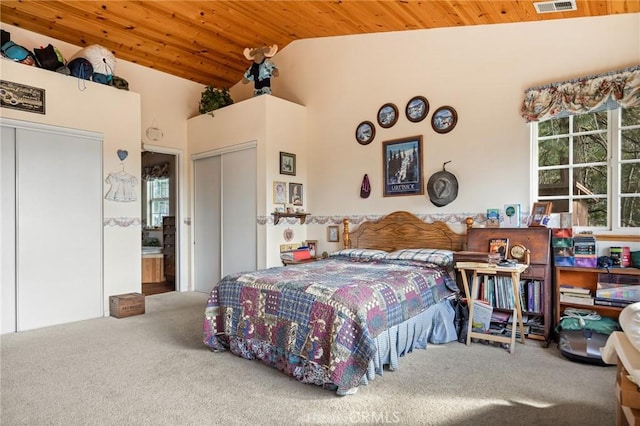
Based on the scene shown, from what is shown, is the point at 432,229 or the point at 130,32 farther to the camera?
the point at 130,32

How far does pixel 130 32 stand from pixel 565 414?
5.29 m

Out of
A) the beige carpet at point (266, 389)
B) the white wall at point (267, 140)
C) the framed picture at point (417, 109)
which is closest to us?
the beige carpet at point (266, 389)

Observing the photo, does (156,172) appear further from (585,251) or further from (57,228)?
(585,251)

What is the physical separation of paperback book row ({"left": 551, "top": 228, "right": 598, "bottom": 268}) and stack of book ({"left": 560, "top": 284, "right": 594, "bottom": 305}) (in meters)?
0.20

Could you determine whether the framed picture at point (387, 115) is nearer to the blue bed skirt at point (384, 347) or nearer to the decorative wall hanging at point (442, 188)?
the decorative wall hanging at point (442, 188)

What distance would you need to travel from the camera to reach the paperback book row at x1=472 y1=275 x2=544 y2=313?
311cm

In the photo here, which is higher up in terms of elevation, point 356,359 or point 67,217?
point 67,217

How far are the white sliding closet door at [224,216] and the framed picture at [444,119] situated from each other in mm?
2181

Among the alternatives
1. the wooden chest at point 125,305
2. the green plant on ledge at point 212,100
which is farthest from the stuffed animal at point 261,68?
the wooden chest at point 125,305

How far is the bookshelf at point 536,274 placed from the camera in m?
3.07

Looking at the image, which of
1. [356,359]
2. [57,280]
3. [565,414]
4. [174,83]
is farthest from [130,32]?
[565,414]

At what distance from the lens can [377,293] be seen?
256 centimetres

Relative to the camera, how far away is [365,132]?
448 cm

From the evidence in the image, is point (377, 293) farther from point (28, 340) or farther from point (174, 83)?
point (174, 83)
